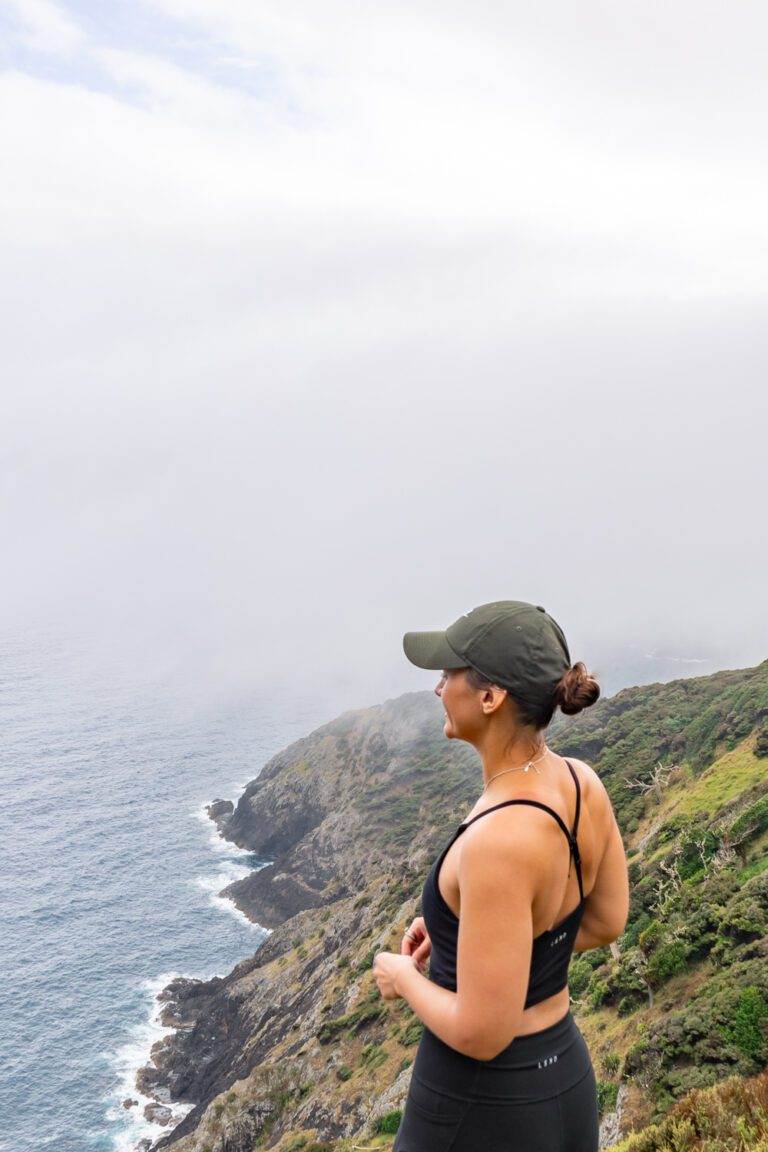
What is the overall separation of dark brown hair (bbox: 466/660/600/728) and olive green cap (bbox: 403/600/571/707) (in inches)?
1.3

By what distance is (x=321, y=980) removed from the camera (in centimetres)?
5653

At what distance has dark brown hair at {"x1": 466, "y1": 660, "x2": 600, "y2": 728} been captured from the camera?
3.96m

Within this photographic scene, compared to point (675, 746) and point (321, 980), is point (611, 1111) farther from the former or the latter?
point (321, 980)

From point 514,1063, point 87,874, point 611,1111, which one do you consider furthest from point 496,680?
point 87,874

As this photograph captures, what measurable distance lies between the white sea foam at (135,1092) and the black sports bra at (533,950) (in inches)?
2608

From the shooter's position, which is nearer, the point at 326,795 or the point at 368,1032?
the point at 368,1032

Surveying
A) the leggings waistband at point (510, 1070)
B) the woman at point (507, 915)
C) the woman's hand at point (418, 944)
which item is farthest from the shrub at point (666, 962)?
the leggings waistband at point (510, 1070)

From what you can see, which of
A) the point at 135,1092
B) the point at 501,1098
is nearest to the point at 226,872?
the point at 135,1092

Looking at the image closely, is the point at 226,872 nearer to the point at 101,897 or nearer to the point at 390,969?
the point at 101,897

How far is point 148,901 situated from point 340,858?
22.3m

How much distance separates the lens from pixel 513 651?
12.7 feet

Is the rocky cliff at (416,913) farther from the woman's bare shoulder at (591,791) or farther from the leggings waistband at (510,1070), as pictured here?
the woman's bare shoulder at (591,791)

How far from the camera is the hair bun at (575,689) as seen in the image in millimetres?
3957

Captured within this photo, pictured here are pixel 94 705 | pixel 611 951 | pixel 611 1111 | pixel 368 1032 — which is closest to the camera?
pixel 611 1111
